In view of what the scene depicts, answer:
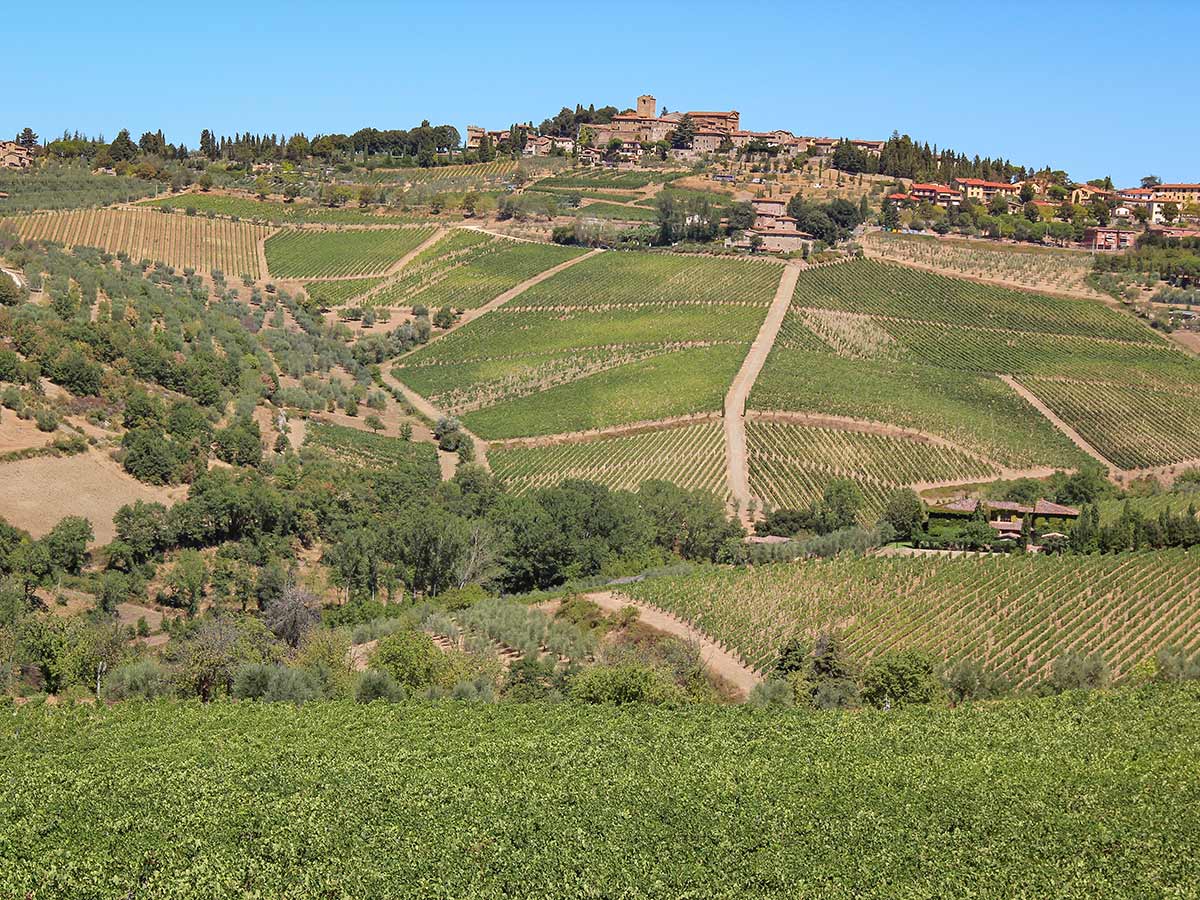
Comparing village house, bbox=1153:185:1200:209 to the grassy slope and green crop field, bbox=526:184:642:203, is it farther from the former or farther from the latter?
the grassy slope

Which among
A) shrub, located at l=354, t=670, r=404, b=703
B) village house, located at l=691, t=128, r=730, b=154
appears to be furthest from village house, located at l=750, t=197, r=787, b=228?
shrub, located at l=354, t=670, r=404, b=703

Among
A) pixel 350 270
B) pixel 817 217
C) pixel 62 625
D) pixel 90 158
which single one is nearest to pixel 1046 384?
pixel 817 217

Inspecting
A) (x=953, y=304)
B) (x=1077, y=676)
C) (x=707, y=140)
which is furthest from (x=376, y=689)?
(x=707, y=140)

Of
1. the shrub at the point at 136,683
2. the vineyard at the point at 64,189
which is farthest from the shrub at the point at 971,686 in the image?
the vineyard at the point at 64,189

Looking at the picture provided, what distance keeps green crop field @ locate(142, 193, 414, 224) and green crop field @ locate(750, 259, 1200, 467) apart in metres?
39.3

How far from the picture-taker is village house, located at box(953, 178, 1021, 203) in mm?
126312

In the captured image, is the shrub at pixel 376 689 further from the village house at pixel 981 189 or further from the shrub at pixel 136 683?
the village house at pixel 981 189

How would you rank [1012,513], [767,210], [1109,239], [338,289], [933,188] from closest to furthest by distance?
[1012,513], [338,289], [767,210], [1109,239], [933,188]

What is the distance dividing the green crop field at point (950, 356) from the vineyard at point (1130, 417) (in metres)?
0.37

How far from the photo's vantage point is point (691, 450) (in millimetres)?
65000

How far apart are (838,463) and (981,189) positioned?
7305cm

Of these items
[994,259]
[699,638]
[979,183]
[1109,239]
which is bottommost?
[699,638]

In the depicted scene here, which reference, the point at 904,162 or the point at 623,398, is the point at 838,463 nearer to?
the point at 623,398

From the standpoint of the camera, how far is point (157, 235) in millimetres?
101312
